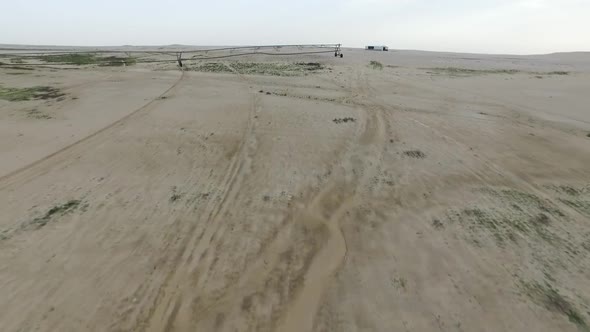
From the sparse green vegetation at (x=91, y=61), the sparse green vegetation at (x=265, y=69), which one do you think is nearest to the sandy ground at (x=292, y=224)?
the sparse green vegetation at (x=265, y=69)

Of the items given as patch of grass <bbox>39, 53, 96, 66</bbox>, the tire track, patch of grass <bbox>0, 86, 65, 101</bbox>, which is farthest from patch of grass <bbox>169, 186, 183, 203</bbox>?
patch of grass <bbox>39, 53, 96, 66</bbox>

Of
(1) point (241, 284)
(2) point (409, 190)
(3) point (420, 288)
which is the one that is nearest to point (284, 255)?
(1) point (241, 284)

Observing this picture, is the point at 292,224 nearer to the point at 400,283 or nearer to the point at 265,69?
the point at 400,283

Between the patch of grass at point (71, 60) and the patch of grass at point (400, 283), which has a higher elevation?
the patch of grass at point (71, 60)

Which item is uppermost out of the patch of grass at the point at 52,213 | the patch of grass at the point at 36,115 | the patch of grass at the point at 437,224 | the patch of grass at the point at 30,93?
the patch of grass at the point at 30,93

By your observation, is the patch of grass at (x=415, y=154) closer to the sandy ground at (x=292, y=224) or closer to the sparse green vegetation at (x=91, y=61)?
the sandy ground at (x=292, y=224)

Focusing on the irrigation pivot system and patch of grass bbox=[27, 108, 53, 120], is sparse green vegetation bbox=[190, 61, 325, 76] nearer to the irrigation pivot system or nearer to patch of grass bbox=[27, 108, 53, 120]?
the irrigation pivot system
